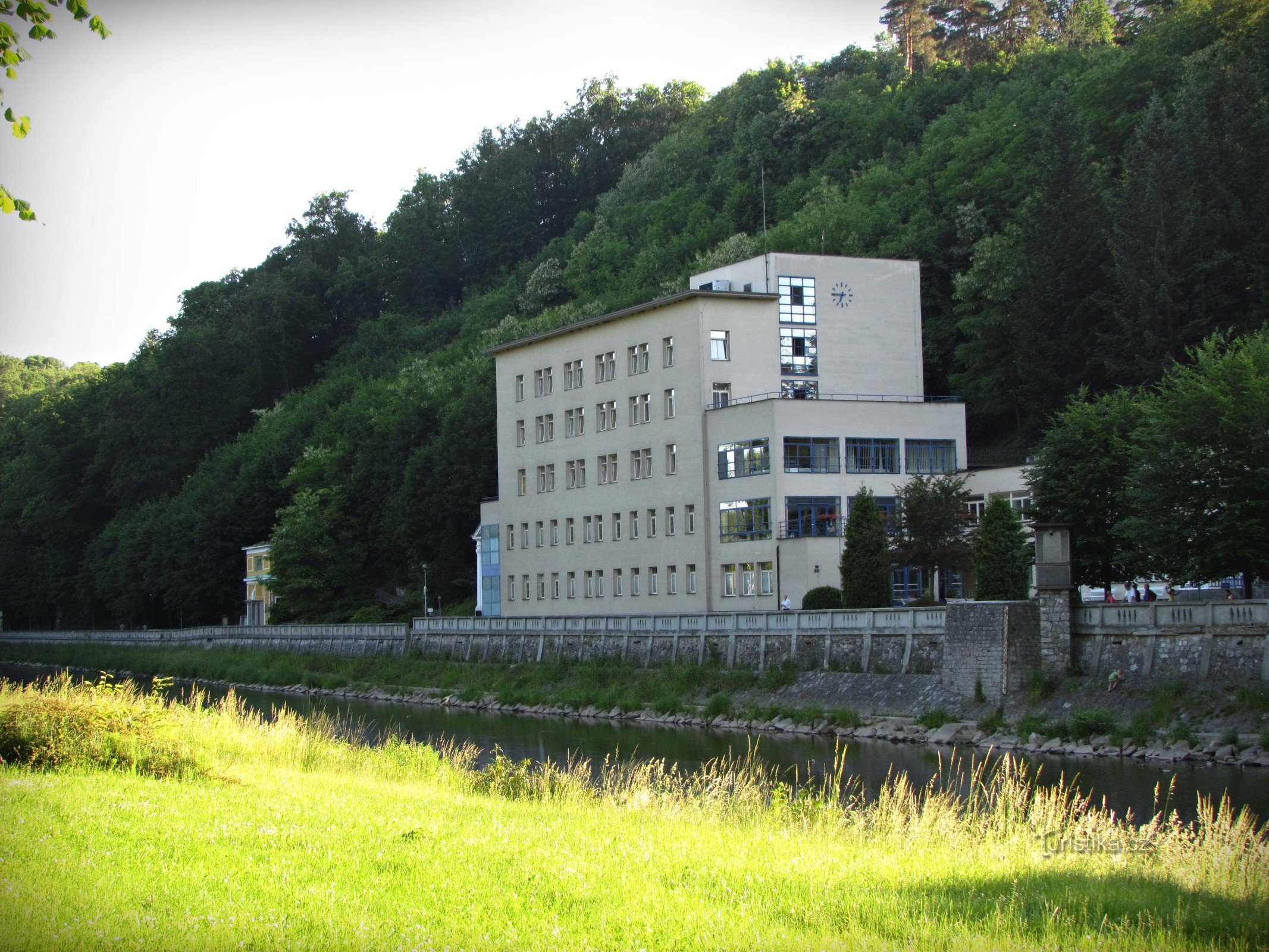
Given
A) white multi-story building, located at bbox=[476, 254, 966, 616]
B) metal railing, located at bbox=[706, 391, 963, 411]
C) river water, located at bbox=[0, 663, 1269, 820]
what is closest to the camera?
river water, located at bbox=[0, 663, 1269, 820]

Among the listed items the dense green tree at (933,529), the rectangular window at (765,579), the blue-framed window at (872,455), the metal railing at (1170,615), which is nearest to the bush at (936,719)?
the metal railing at (1170,615)

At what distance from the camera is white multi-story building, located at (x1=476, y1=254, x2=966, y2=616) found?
66.0 meters

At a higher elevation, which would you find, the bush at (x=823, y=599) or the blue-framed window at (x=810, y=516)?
the blue-framed window at (x=810, y=516)

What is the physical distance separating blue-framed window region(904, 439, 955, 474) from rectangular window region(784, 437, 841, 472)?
13.8ft

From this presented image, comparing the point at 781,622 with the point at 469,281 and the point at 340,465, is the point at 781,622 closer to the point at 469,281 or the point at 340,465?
the point at 340,465

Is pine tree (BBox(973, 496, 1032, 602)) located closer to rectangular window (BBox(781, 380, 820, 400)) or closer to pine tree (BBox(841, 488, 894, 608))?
pine tree (BBox(841, 488, 894, 608))

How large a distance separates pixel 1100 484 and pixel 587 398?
3474 centimetres

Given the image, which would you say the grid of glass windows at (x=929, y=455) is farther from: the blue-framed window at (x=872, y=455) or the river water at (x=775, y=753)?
the river water at (x=775, y=753)

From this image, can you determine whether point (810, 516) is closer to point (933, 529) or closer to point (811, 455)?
point (811, 455)

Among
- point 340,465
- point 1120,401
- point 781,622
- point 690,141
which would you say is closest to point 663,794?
A: point 781,622

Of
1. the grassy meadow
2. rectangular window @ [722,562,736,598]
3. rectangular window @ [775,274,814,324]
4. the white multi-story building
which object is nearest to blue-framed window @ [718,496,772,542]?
the white multi-story building

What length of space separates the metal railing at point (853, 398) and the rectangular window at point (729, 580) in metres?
7.69

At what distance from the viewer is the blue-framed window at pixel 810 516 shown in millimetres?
65312

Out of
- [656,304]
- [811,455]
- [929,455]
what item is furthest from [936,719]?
[656,304]
